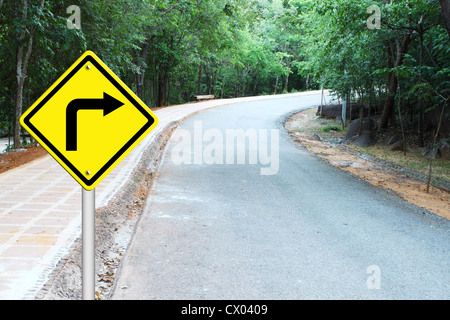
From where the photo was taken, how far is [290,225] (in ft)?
20.4

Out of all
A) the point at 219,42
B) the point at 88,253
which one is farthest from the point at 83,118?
the point at 219,42

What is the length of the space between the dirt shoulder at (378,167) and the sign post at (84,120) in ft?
22.8

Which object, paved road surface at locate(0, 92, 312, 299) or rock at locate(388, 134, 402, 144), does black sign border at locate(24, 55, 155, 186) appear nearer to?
paved road surface at locate(0, 92, 312, 299)

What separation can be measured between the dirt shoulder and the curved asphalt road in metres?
0.84

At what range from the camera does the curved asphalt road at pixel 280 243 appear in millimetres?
4102

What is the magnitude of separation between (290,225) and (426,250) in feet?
5.98

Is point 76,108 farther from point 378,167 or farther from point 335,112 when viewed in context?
point 335,112

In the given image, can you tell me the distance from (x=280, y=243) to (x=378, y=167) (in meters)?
8.57

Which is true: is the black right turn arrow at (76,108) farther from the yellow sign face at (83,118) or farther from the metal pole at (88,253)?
the metal pole at (88,253)

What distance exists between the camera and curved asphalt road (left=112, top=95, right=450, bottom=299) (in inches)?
161

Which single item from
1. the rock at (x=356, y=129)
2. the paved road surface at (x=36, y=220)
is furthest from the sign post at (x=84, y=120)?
the rock at (x=356, y=129)

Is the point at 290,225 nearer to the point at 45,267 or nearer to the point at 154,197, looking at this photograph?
the point at 154,197

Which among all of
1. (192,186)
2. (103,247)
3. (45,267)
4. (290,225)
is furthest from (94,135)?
(192,186)
